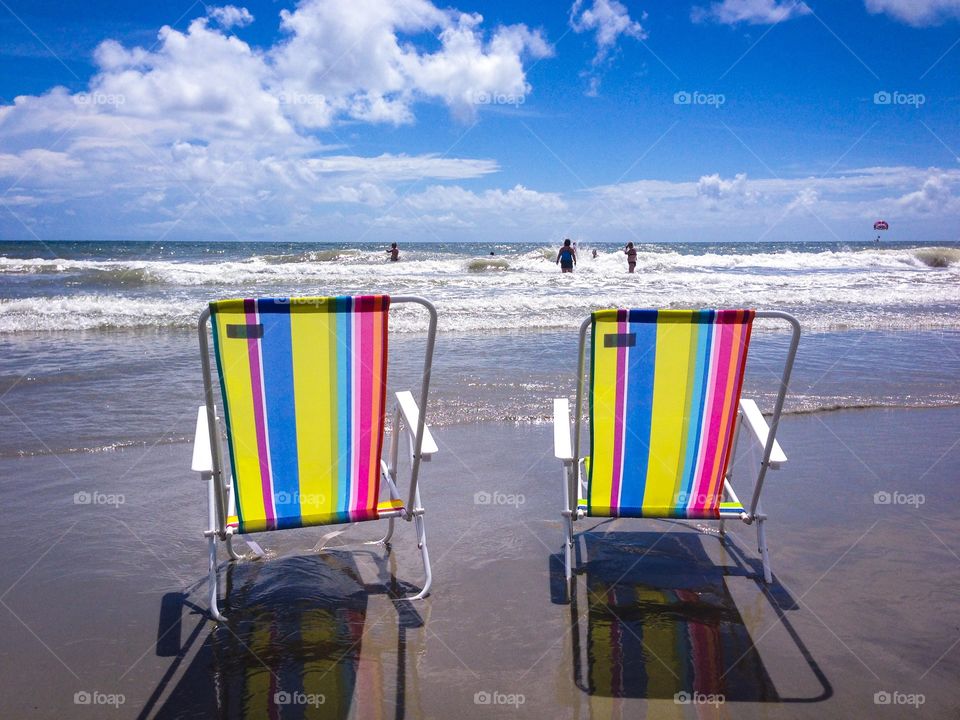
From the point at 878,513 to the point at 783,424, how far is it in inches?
78.5

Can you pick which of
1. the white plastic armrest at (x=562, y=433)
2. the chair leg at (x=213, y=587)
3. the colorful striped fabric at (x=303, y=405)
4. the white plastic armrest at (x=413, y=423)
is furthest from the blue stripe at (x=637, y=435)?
the chair leg at (x=213, y=587)

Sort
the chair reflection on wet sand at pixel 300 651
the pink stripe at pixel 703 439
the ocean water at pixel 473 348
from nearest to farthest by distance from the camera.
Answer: the chair reflection on wet sand at pixel 300 651, the pink stripe at pixel 703 439, the ocean water at pixel 473 348

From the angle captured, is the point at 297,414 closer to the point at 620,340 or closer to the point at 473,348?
the point at 620,340

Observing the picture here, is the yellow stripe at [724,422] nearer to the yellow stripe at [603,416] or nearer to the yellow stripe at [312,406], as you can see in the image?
the yellow stripe at [603,416]

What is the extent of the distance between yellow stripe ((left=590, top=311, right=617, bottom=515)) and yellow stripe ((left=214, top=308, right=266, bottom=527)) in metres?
1.48

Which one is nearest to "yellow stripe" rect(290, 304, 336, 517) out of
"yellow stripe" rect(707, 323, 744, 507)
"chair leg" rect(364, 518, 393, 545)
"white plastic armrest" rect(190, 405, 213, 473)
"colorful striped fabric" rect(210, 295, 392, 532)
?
"colorful striped fabric" rect(210, 295, 392, 532)

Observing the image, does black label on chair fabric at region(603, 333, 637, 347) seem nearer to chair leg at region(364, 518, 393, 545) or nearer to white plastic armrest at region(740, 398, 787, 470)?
white plastic armrest at region(740, 398, 787, 470)

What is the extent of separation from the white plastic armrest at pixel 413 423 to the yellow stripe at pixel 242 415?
27.7 inches

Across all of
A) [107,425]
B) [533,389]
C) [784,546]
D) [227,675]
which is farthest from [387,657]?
[533,389]

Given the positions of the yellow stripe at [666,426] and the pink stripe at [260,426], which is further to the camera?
the yellow stripe at [666,426]

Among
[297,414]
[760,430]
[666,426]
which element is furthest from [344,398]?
[760,430]

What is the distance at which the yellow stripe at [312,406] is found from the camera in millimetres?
3094

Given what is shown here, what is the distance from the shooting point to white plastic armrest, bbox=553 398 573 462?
337cm

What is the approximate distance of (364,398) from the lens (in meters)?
3.27
